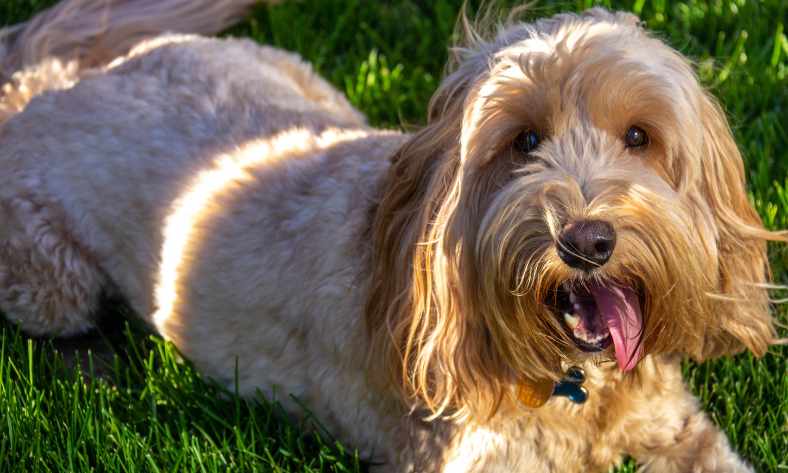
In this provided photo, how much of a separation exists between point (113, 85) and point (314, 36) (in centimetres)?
184

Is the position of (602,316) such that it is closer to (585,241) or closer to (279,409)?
(585,241)

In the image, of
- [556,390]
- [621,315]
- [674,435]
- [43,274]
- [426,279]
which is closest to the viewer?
[621,315]

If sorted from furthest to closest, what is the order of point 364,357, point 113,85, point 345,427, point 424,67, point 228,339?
1. point 424,67
2. point 113,85
3. point 228,339
4. point 345,427
5. point 364,357

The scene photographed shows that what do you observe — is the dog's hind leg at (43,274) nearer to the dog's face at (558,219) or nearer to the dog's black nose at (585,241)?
the dog's face at (558,219)

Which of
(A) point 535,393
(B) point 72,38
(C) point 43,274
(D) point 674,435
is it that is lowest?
(D) point 674,435

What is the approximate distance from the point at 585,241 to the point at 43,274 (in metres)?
2.50

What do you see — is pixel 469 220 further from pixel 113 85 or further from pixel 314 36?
pixel 314 36

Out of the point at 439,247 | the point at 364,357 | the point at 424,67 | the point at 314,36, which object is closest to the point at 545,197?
the point at 439,247

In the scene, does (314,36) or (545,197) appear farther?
(314,36)

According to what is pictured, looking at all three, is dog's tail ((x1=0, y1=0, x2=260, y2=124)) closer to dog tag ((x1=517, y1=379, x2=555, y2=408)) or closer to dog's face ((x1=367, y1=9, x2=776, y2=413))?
dog's face ((x1=367, y1=9, x2=776, y2=413))

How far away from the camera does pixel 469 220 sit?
2953 mm

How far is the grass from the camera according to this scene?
3666 mm

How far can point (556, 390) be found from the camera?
10.8ft

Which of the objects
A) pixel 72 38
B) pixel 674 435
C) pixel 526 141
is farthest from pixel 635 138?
pixel 72 38
